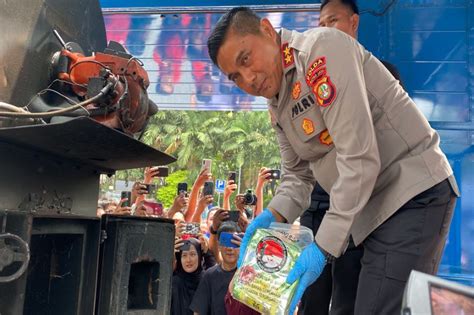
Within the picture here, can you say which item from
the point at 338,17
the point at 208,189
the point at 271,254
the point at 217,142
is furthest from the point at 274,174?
the point at 217,142

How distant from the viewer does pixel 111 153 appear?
1.76 metres

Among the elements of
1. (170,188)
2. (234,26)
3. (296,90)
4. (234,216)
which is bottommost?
(234,216)

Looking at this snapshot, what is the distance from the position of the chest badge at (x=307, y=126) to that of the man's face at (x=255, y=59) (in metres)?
0.16

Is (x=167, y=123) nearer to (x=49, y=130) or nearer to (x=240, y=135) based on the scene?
(x=240, y=135)

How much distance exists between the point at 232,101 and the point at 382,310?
12.4ft

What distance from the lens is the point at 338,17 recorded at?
8.02 feet

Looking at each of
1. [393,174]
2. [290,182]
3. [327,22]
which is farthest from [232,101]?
[393,174]

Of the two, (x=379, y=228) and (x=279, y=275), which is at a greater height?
(x=379, y=228)

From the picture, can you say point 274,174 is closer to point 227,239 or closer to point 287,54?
point 227,239

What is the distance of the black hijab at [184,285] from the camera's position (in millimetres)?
3592

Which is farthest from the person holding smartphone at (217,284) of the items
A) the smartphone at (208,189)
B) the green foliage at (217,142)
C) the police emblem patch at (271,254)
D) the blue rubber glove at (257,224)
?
the green foliage at (217,142)

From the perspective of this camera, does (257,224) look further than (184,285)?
No

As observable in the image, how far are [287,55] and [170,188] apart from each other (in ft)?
61.8

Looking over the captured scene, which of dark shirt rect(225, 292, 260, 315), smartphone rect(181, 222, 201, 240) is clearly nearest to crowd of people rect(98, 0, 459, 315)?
dark shirt rect(225, 292, 260, 315)
